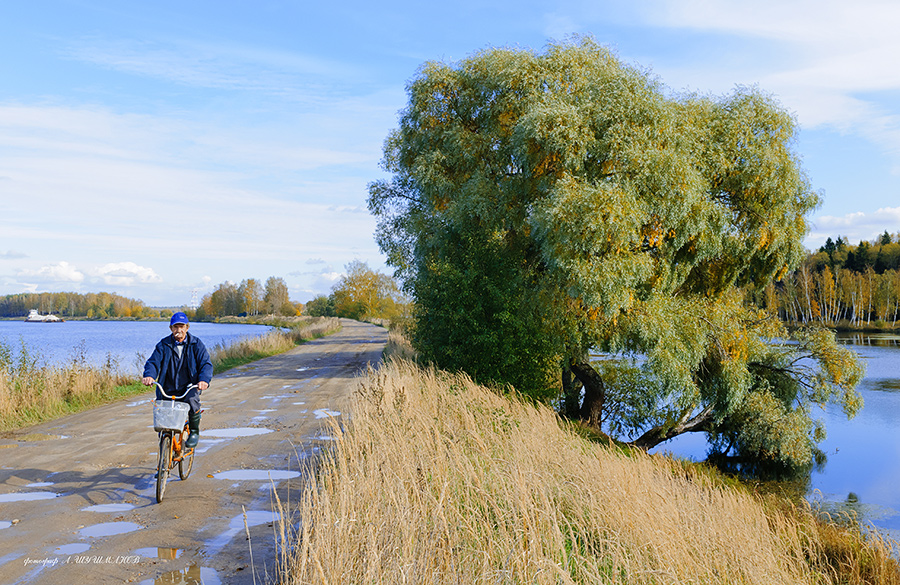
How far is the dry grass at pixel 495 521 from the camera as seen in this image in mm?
4336

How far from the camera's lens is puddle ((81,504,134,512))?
23.5 ft

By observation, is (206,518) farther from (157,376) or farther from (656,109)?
(656,109)

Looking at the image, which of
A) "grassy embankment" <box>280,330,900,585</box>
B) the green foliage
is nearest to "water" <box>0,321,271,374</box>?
"grassy embankment" <box>280,330,900,585</box>

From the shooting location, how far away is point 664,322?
57.3 feet

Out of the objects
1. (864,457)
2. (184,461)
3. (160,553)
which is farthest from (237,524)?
(864,457)

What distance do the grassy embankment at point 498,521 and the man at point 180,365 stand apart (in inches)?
78.7

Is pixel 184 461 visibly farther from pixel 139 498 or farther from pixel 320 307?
pixel 320 307

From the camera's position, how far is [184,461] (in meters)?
8.67

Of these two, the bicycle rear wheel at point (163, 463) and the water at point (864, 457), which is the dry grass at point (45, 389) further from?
the water at point (864, 457)

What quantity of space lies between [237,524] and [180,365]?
7.56 ft

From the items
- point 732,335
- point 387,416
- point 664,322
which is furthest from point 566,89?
point 387,416

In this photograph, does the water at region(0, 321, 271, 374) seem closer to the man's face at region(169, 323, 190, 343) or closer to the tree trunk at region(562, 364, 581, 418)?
the man's face at region(169, 323, 190, 343)

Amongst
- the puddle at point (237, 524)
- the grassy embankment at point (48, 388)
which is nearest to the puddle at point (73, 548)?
the puddle at point (237, 524)

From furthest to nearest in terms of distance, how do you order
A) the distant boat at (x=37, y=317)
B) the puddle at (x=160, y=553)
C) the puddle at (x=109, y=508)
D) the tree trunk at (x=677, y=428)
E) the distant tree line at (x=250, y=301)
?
1. the distant boat at (x=37, y=317)
2. the distant tree line at (x=250, y=301)
3. the tree trunk at (x=677, y=428)
4. the puddle at (x=109, y=508)
5. the puddle at (x=160, y=553)
